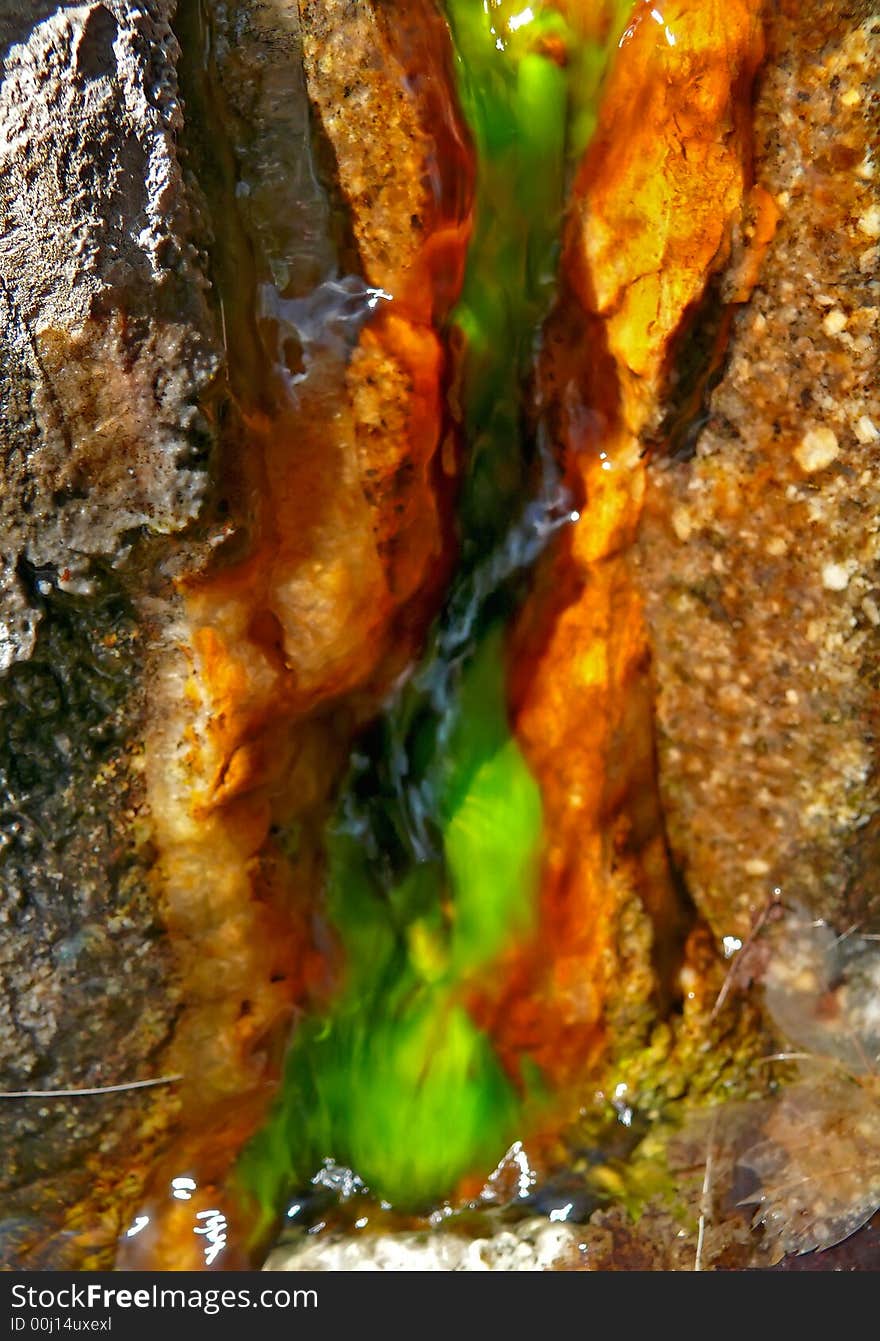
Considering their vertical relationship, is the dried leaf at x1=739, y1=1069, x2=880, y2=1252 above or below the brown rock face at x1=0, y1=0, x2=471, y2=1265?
below

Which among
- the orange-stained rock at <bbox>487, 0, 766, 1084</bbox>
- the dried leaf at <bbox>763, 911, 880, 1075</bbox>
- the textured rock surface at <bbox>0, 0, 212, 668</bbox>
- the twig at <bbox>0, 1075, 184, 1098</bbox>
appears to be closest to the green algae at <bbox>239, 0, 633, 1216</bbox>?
the orange-stained rock at <bbox>487, 0, 766, 1084</bbox>

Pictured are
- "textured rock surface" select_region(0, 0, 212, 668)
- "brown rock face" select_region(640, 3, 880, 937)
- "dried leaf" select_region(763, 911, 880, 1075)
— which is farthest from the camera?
"dried leaf" select_region(763, 911, 880, 1075)

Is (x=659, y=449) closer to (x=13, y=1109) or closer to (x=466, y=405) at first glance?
(x=466, y=405)

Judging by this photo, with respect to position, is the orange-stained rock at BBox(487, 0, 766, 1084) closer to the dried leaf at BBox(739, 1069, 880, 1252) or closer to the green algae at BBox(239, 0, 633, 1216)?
the green algae at BBox(239, 0, 633, 1216)

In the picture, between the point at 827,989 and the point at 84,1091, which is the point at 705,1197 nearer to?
the point at 827,989

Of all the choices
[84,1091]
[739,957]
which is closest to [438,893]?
[739,957]

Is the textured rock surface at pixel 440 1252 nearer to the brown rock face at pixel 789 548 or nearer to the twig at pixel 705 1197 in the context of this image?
the twig at pixel 705 1197
